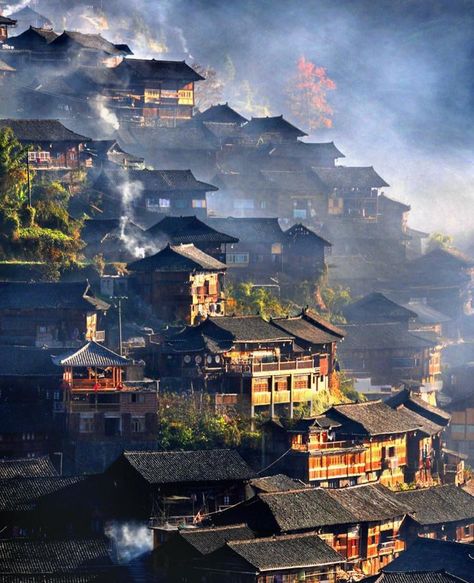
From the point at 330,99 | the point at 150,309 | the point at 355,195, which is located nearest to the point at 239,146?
the point at 355,195

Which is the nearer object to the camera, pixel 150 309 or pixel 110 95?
pixel 150 309

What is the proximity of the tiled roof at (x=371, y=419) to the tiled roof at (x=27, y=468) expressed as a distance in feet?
35.0

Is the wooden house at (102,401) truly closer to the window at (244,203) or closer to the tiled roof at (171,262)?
the tiled roof at (171,262)

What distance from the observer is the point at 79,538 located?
2195 inches

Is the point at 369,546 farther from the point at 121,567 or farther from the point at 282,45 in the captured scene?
the point at 282,45

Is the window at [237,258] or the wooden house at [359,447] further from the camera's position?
the window at [237,258]

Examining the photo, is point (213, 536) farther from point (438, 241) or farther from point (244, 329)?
point (438, 241)

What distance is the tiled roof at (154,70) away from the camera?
94.1 m

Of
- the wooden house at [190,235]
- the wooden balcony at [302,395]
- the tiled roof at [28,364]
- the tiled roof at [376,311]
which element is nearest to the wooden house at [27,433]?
the tiled roof at [28,364]

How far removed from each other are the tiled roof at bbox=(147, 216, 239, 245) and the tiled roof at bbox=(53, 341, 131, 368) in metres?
14.5

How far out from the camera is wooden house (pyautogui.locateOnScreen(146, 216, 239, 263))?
7738cm

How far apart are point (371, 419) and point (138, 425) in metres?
8.76

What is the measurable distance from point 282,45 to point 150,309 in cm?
5960

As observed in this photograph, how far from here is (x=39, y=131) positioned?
80875mm
